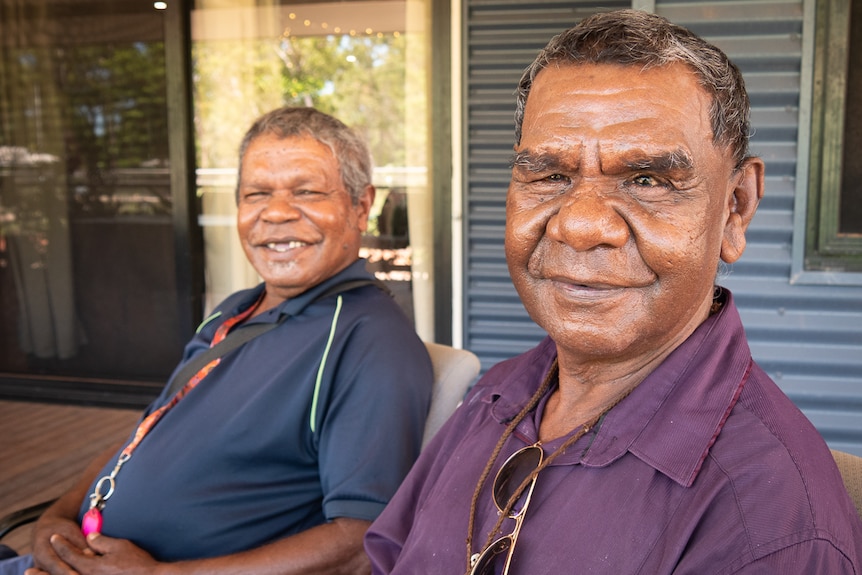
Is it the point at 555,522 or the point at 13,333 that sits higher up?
the point at 555,522

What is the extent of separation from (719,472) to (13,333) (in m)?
5.36

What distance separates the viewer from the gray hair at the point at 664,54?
1.06 meters

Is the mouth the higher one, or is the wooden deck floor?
the mouth

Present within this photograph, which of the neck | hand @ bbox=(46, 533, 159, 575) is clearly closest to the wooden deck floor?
hand @ bbox=(46, 533, 159, 575)

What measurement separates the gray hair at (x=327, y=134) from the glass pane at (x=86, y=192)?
2889mm

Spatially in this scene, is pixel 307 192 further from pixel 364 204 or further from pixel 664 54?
pixel 664 54

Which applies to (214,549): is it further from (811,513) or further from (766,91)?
(766,91)

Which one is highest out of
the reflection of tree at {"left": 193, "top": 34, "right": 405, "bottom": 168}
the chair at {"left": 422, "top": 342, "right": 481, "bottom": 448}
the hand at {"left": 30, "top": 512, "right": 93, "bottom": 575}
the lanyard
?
the reflection of tree at {"left": 193, "top": 34, "right": 405, "bottom": 168}

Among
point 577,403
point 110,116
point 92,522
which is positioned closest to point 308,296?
point 92,522

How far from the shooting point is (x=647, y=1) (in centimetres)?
251

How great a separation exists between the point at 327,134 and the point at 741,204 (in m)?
1.19

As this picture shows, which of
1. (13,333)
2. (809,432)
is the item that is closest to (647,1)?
(809,432)

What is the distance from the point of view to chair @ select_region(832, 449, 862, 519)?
120 centimetres

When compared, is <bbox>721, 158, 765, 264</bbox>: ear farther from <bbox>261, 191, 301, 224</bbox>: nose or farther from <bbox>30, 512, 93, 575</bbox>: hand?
<bbox>30, 512, 93, 575</bbox>: hand
